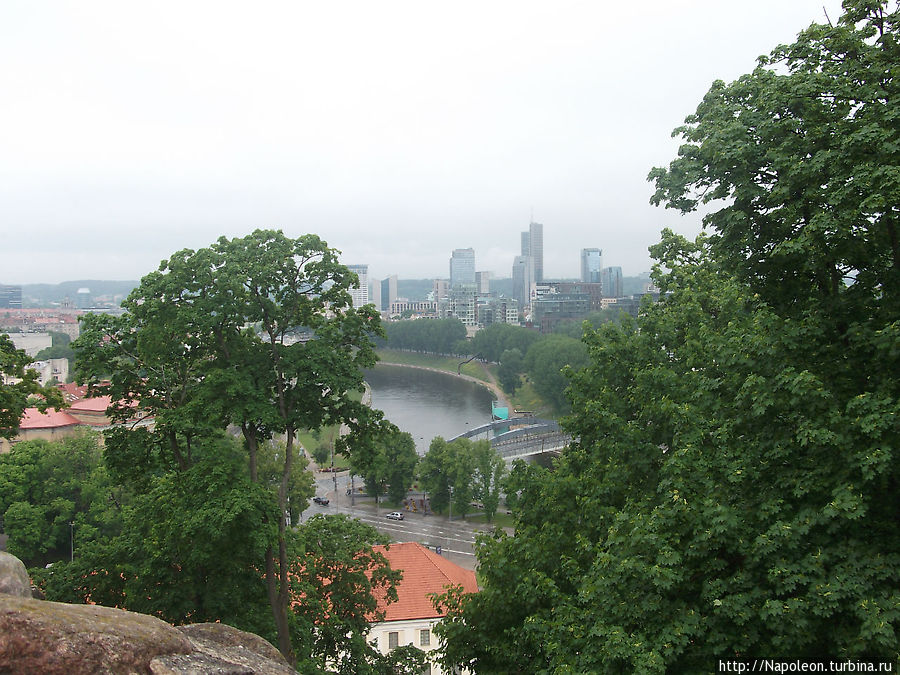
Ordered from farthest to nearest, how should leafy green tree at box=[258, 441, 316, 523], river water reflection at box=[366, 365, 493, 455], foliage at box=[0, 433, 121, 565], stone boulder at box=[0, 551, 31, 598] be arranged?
river water reflection at box=[366, 365, 493, 455]
leafy green tree at box=[258, 441, 316, 523]
foliage at box=[0, 433, 121, 565]
stone boulder at box=[0, 551, 31, 598]

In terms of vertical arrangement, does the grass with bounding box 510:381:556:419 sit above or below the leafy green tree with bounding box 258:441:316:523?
below

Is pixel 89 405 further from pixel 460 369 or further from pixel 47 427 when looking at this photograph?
pixel 460 369

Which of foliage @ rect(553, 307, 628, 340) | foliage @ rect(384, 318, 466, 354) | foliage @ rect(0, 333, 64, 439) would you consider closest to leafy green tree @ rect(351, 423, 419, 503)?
foliage @ rect(0, 333, 64, 439)

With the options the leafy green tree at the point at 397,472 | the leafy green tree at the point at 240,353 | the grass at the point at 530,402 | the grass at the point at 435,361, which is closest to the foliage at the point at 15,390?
the leafy green tree at the point at 240,353

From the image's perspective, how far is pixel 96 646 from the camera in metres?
4.83

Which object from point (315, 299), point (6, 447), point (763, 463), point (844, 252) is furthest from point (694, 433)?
point (6, 447)

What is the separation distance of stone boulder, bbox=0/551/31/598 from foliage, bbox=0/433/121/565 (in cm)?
1809

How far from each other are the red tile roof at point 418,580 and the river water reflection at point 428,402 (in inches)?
1029

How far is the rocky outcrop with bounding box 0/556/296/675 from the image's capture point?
4.61 metres

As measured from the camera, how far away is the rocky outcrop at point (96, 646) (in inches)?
181

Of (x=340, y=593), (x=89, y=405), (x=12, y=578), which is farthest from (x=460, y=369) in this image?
(x=12, y=578)

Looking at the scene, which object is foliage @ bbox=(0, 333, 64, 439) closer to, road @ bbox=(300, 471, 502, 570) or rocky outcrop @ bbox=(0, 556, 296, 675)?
rocky outcrop @ bbox=(0, 556, 296, 675)

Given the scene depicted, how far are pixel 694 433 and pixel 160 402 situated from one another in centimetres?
773

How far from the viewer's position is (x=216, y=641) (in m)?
6.12
